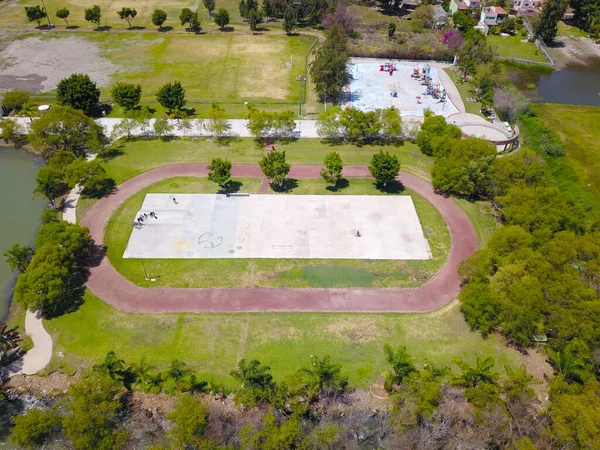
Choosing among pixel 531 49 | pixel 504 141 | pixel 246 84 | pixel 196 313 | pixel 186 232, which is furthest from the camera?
pixel 531 49

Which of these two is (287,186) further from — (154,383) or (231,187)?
(154,383)

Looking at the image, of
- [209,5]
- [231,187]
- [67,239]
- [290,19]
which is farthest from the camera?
[209,5]

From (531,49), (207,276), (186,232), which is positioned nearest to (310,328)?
(207,276)

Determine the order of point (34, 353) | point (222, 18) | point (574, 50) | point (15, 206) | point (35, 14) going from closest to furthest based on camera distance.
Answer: point (34, 353)
point (15, 206)
point (35, 14)
point (222, 18)
point (574, 50)

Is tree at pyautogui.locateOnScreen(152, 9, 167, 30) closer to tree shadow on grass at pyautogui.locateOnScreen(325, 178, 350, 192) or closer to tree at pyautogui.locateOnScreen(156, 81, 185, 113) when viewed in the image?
tree at pyautogui.locateOnScreen(156, 81, 185, 113)

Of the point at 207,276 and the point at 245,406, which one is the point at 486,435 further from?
the point at 207,276

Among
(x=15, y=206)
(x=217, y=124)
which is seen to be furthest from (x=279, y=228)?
(x=15, y=206)

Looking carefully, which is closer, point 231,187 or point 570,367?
point 570,367

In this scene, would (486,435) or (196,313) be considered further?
(196,313)
